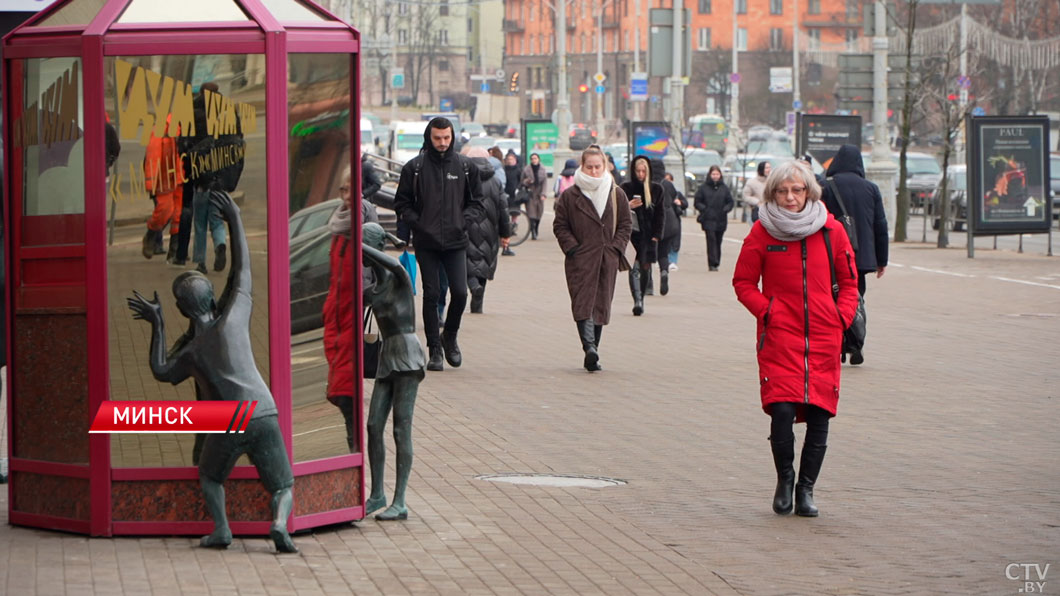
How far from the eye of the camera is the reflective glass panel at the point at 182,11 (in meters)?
6.34

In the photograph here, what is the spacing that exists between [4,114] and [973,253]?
2257 centimetres

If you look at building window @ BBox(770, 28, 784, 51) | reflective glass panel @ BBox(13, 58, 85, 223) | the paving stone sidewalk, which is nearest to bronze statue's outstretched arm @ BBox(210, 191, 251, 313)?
reflective glass panel @ BBox(13, 58, 85, 223)

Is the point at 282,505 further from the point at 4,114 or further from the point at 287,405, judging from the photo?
the point at 4,114

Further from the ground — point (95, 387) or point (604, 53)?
point (604, 53)

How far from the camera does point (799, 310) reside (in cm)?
742

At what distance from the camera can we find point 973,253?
27.4 metres

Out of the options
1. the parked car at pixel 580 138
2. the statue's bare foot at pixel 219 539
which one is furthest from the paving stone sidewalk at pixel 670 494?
the parked car at pixel 580 138

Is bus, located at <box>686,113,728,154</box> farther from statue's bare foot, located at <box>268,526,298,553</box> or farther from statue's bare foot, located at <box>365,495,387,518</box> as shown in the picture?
statue's bare foot, located at <box>268,526,298,553</box>

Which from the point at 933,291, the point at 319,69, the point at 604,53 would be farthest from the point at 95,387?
the point at 604,53

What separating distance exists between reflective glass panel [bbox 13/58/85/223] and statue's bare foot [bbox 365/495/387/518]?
1.63 meters

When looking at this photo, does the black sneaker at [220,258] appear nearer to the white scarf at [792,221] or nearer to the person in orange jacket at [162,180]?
the person in orange jacket at [162,180]

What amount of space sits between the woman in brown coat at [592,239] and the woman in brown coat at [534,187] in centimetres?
1721

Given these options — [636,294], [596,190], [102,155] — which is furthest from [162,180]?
[636,294]

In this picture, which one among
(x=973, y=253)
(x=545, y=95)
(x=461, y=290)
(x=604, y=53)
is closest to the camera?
(x=461, y=290)
